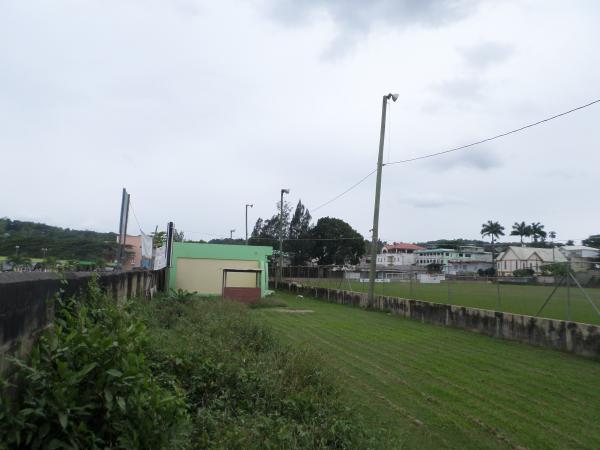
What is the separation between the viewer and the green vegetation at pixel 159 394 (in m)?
3.14

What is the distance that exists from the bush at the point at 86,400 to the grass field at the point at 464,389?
2.29 meters

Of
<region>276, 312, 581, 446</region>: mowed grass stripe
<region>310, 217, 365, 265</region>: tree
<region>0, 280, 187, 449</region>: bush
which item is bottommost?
<region>276, 312, 581, 446</region>: mowed grass stripe

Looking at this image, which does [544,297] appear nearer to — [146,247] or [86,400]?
[146,247]

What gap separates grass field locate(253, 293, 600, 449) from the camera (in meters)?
5.82

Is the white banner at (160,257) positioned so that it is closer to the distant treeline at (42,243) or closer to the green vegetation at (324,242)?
the distant treeline at (42,243)

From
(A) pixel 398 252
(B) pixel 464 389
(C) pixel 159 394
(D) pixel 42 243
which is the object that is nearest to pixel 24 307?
(C) pixel 159 394

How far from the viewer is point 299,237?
76.6 m

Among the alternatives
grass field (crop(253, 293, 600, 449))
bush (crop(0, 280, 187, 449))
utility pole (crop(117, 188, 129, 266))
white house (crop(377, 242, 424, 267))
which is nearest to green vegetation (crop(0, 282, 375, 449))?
bush (crop(0, 280, 187, 449))

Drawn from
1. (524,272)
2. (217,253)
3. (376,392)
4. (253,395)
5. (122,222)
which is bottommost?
(376,392)

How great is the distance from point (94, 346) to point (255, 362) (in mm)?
3078

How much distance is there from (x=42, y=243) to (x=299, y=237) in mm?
68525

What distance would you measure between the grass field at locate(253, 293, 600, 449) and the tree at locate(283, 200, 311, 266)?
2357 inches

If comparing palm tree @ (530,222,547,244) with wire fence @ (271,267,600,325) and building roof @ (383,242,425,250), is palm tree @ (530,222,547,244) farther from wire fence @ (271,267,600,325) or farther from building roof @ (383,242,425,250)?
wire fence @ (271,267,600,325)

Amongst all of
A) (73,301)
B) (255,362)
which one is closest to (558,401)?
(255,362)
